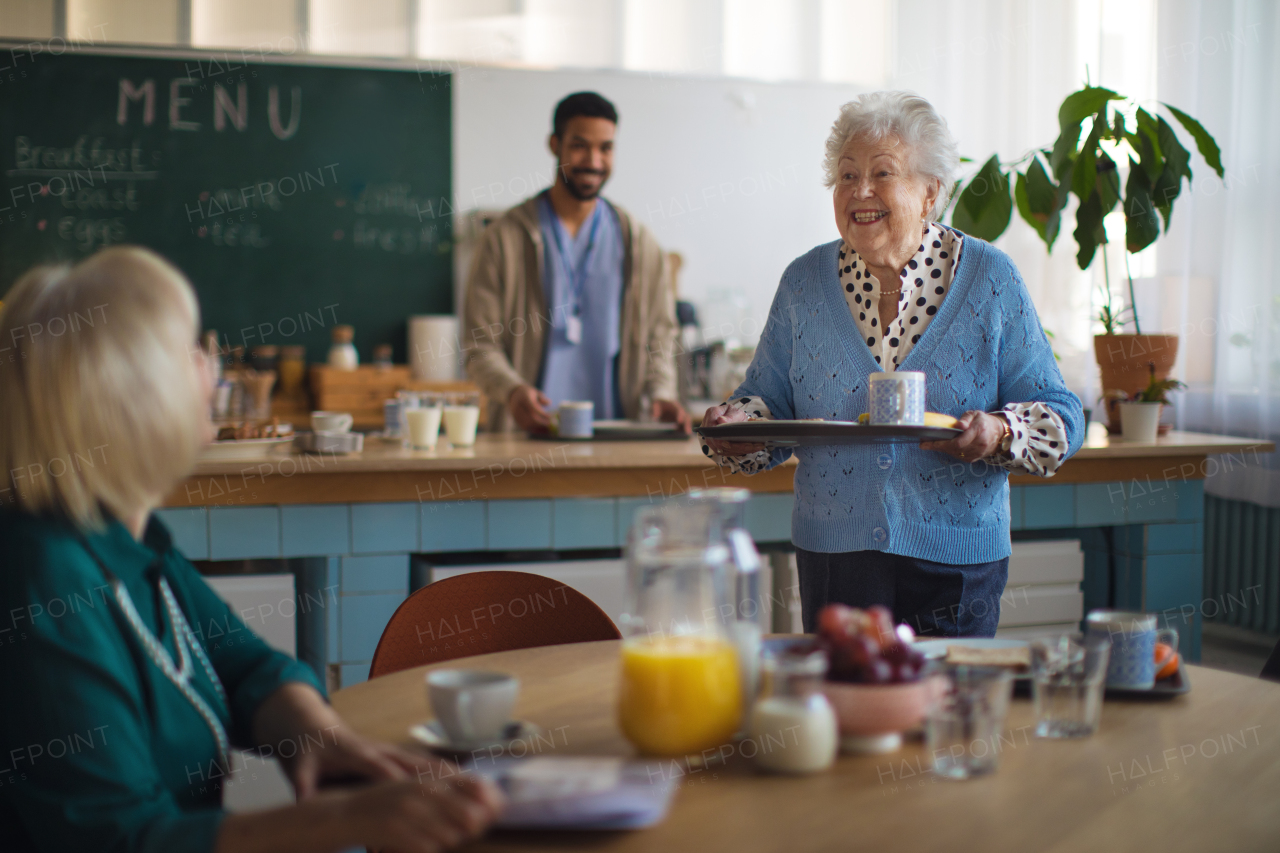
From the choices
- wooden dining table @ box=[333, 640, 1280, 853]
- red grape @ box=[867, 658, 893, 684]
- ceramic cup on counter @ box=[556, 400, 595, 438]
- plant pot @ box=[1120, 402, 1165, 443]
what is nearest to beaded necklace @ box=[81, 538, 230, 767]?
wooden dining table @ box=[333, 640, 1280, 853]

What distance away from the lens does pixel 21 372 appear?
867mm

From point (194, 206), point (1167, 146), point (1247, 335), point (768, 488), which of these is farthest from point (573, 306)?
point (1247, 335)

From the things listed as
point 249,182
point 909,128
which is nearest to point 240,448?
point 909,128

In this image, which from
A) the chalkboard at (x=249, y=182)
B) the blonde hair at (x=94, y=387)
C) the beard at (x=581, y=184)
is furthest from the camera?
the chalkboard at (x=249, y=182)

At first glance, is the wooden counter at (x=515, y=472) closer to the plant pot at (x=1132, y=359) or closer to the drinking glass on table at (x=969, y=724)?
the plant pot at (x=1132, y=359)

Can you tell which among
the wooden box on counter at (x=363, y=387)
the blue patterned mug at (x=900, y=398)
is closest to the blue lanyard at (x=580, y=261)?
the wooden box on counter at (x=363, y=387)

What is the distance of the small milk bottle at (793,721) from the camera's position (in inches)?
36.5

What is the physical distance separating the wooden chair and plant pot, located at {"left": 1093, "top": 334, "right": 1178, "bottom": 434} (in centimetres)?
199

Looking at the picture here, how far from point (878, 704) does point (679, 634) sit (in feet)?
0.65

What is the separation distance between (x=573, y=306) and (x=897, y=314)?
177 centimetres

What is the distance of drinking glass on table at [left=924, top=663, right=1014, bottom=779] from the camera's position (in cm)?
95

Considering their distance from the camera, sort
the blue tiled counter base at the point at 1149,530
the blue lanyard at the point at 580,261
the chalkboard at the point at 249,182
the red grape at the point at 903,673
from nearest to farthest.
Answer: the red grape at the point at 903,673 → the blue tiled counter base at the point at 1149,530 → the blue lanyard at the point at 580,261 → the chalkboard at the point at 249,182

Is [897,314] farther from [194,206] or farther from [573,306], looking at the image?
[194,206]

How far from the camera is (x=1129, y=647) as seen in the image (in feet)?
3.81
